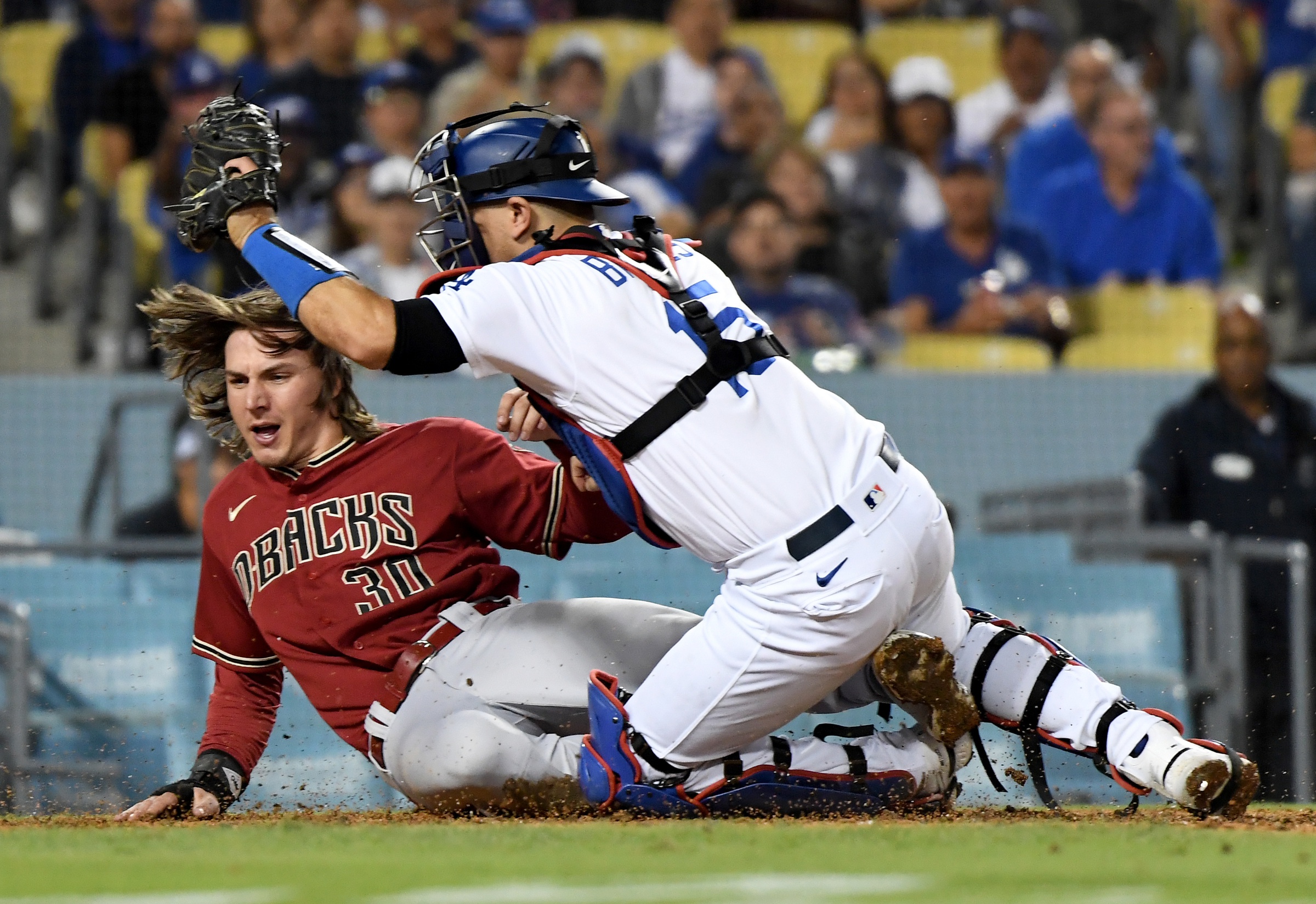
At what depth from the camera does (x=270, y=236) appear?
3463mm

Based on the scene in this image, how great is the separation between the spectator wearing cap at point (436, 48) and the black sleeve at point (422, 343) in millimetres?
6327

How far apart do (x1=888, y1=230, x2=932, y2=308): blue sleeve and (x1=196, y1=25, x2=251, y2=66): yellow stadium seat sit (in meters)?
4.09

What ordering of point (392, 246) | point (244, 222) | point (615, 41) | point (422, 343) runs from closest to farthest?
1. point (422, 343)
2. point (244, 222)
3. point (392, 246)
4. point (615, 41)

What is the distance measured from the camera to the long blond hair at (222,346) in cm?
379

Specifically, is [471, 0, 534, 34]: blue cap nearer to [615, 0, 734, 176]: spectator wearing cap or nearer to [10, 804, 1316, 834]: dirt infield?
[615, 0, 734, 176]: spectator wearing cap

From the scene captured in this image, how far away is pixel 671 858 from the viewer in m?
2.68

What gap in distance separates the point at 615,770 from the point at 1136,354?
18.5ft

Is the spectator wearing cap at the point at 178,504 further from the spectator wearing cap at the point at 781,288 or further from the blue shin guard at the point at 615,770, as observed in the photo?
the blue shin guard at the point at 615,770

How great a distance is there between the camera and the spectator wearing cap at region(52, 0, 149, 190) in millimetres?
8852

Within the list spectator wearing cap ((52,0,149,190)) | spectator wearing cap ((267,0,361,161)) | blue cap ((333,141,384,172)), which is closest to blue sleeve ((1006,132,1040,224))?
blue cap ((333,141,384,172))

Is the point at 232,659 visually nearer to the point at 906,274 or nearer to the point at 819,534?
the point at 819,534

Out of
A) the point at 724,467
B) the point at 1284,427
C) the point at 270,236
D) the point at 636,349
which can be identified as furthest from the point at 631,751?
the point at 1284,427

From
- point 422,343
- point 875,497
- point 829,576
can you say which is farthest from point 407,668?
point 875,497

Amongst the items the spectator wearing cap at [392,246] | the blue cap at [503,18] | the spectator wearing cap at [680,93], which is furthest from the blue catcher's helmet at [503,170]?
the blue cap at [503,18]
